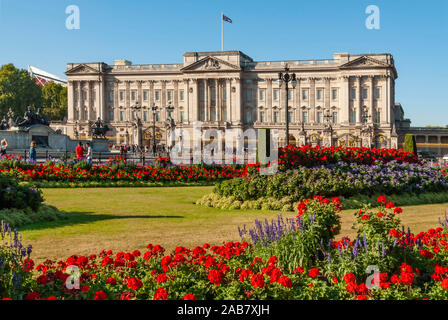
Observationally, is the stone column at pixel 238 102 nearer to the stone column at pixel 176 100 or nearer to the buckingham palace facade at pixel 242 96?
the buckingham palace facade at pixel 242 96

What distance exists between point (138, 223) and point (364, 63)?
74.9m

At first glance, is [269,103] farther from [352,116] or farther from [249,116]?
[352,116]

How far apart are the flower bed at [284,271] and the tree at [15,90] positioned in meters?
89.7

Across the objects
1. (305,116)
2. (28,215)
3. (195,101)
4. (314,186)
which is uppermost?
(195,101)

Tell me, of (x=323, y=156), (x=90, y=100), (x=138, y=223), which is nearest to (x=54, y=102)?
(x=90, y=100)

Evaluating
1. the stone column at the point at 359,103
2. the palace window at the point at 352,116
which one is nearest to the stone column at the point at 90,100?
the palace window at the point at 352,116

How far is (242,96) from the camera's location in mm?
87062

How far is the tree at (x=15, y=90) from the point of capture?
8919 centimetres

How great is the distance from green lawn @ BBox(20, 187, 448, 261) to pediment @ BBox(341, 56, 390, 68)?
6845 cm

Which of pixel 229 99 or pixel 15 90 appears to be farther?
pixel 15 90

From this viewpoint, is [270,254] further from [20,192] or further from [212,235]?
[20,192]

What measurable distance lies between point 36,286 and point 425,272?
4.82 metres

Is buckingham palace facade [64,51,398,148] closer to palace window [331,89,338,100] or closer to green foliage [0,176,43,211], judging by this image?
palace window [331,89,338,100]

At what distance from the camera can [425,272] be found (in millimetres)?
6301
